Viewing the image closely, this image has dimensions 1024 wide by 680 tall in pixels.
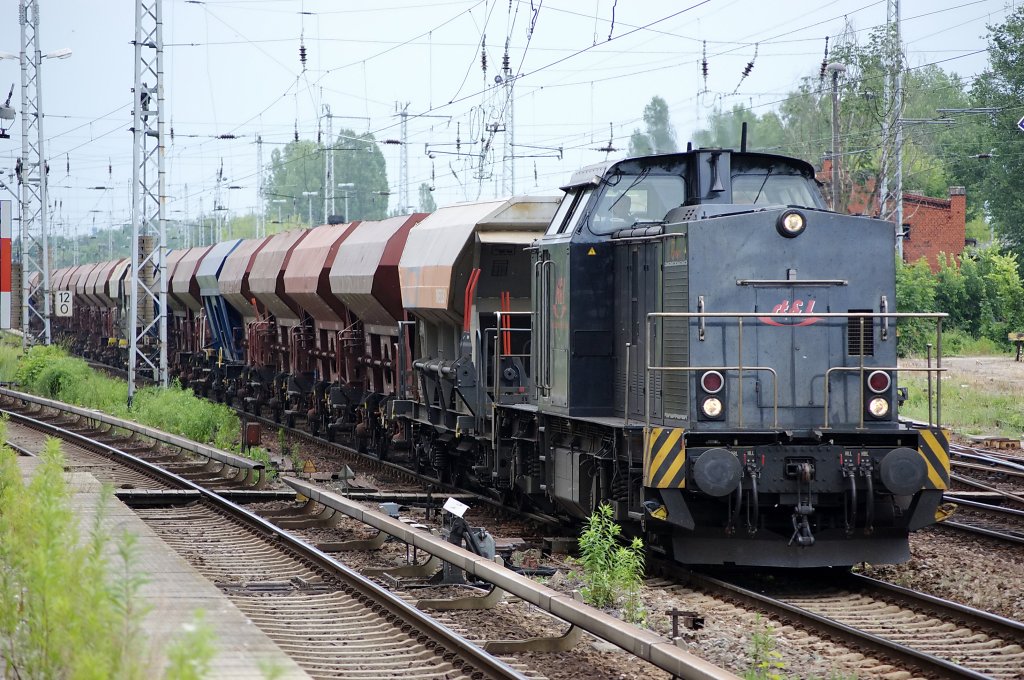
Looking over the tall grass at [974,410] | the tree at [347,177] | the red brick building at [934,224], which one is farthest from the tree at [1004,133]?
the tree at [347,177]

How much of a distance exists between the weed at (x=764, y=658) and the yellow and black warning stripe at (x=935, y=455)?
238 centimetres

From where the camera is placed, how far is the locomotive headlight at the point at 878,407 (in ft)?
32.6

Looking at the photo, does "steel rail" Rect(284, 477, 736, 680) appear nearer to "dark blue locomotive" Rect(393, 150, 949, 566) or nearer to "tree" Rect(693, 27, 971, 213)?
"dark blue locomotive" Rect(393, 150, 949, 566)

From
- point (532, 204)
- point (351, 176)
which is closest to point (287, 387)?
point (532, 204)

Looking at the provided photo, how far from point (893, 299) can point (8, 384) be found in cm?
3162

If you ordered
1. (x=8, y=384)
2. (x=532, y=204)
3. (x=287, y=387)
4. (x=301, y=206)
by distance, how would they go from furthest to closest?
(x=301, y=206) < (x=8, y=384) < (x=287, y=387) < (x=532, y=204)

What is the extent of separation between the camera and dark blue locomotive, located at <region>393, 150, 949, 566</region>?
30.9 ft

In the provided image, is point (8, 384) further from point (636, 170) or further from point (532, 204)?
point (636, 170)

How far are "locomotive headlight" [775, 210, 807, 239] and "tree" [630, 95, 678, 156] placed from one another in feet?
36.3

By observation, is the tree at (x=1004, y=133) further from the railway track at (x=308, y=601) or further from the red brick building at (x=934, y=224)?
the railway track at (x=308, y=601)

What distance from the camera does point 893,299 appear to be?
396 inches

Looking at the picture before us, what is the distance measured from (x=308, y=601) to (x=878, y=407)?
4807 mm

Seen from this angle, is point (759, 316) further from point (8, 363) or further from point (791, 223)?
point (8, 363)

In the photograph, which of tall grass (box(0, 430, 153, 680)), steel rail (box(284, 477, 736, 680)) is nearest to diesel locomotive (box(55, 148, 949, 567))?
steel rail (box(284, 477, 736, 680))
